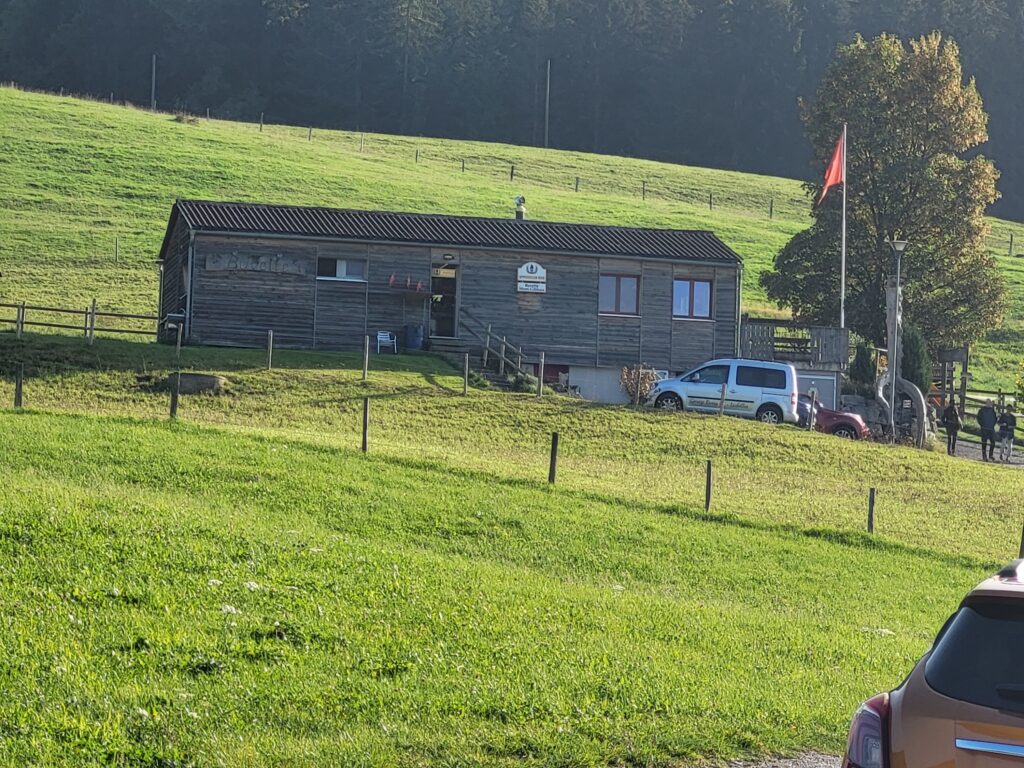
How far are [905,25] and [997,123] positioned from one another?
1192cm

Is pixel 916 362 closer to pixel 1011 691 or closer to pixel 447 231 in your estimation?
pixel 447 231

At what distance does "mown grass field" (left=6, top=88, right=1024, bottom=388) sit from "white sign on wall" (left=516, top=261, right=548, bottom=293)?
47.5 ft

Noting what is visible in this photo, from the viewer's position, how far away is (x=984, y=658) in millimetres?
5316

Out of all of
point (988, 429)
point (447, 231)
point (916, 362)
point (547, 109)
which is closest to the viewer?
point (988, 429)

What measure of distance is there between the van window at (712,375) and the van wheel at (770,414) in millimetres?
1235

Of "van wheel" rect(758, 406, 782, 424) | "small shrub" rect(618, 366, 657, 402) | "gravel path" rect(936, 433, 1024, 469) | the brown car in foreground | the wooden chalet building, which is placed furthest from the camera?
the wooden chalet building

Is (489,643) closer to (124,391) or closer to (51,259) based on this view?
(124,391)

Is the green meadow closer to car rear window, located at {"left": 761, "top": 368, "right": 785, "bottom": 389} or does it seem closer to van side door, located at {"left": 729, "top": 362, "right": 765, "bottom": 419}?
van side door, located at {"left": 729, "top": 362, "right": 765, "bottom": 419}

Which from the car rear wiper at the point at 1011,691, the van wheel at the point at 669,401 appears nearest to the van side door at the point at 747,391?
the van wheel at the point at 669,401

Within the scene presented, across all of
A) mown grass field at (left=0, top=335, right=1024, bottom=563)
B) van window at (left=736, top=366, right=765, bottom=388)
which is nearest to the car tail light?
mown grass field at (left=0, top=335, right=1024, bottom=563)

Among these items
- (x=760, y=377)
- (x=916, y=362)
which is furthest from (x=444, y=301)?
(x=916, y=362)

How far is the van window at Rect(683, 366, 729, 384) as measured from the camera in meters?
37.1

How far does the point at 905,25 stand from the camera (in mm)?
122250

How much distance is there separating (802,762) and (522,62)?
121 metres
